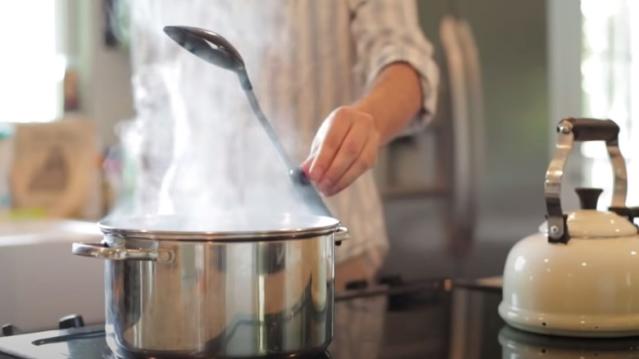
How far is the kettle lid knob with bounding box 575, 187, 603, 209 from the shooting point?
0.95 meters

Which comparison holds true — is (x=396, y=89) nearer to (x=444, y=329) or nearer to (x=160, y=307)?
(x=444, y=329)

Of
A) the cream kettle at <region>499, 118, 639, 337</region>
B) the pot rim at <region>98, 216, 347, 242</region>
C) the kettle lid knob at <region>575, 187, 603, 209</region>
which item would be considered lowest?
the cream kettle at <region>499, 118, 639, 337</region>

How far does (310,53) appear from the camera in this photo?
1.34m

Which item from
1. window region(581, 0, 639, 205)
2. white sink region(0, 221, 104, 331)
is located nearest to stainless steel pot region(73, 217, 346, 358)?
white sink region(0, 221, 104, 331)

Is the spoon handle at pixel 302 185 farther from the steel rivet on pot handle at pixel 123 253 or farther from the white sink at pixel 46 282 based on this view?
the white sink at pixel 46 282

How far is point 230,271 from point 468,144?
1724mm

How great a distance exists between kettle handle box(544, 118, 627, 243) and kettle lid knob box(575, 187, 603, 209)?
0.16 ft

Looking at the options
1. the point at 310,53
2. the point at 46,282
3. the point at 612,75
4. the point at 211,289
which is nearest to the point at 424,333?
the point at 211,289

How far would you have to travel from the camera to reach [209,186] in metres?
1.21

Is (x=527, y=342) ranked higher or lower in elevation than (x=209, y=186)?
lower

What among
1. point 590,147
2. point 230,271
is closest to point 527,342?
point 230,271

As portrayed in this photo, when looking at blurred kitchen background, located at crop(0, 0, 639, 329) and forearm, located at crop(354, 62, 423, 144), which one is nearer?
forearm, located at crop(354, 62, 423, 144)

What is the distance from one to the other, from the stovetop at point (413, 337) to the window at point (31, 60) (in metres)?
1.47

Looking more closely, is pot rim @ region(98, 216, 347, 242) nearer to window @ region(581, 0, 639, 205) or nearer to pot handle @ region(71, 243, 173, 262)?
pot handle @ region(71, 243, 173, 262)
